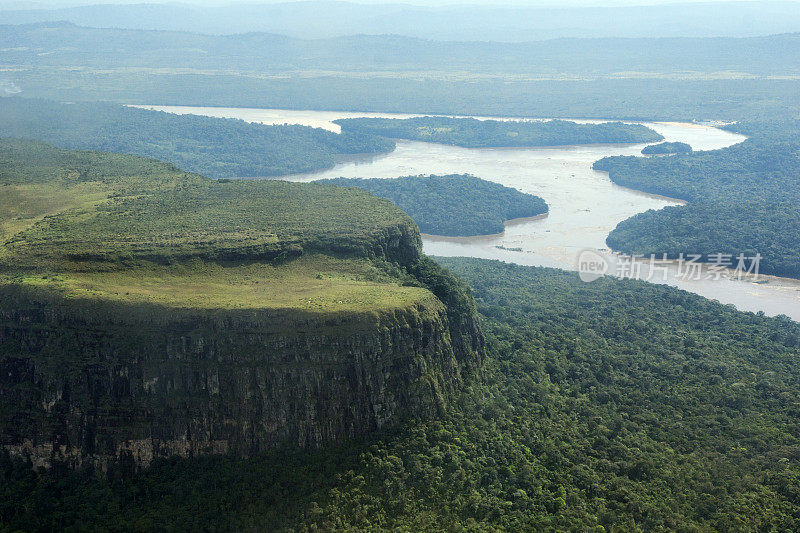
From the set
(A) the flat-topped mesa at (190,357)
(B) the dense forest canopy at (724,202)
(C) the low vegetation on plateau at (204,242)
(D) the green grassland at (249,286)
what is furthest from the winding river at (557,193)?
(A) the flat-topped mesa at (190,357)

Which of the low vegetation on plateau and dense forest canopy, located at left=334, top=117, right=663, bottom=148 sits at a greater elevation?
dense forest canopy, located at left=334, top=117, right=663, bottom=148

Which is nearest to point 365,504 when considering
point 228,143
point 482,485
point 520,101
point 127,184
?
point 482,485

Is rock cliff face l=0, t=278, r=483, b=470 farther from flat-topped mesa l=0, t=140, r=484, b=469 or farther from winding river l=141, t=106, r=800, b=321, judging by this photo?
winding river l=141, t=106, r=800, b=321

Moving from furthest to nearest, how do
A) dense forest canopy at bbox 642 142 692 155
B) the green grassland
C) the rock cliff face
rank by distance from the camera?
1. dense forest canopy at bbox 642 142 692 155
2. the green grassland
3. the rock cliff face

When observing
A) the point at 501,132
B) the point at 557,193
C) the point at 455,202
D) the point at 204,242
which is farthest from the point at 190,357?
the point at 501,132

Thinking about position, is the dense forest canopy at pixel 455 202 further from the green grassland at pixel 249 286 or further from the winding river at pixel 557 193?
the green grassland at pixel 249 286

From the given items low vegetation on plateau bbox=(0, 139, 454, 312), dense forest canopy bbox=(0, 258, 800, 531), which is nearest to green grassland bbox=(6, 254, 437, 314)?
low vegetation on plateau bbox=(0, 139, 454, 312)
